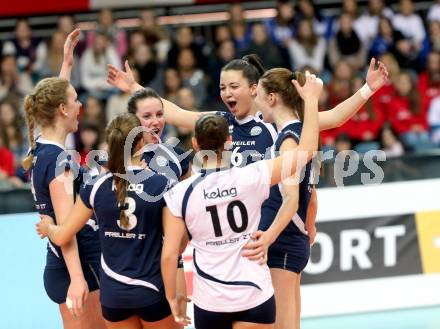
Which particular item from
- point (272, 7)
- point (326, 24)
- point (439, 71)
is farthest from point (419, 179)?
point (272, 7)

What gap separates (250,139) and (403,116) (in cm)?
617

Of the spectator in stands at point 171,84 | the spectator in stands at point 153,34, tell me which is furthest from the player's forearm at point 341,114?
the spectator in stands at point 153,34

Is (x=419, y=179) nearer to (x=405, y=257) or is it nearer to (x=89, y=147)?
(x=405, y=257)

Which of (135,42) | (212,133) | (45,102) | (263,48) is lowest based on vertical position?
(212,133)

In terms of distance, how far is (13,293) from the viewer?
25.8 ft

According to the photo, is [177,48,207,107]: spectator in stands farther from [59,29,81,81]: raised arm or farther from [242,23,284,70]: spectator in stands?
[59,29,81,81]: raised arm

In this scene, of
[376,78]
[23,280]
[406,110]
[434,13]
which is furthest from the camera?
[434,13]

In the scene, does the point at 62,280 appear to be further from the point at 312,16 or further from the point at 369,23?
the point at 369,23

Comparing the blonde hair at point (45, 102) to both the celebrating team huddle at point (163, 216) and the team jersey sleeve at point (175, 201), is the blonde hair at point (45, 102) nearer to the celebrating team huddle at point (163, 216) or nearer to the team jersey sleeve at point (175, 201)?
the celebrating team huddle at point (163, 216)

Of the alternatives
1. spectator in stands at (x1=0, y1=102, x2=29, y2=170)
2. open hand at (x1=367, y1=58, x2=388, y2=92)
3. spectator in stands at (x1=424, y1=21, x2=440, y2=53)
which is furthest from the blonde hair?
spectator in stands at (x1=424, y1=21, x2=440, y2=53)

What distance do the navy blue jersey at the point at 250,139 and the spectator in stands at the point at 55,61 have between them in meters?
6.27

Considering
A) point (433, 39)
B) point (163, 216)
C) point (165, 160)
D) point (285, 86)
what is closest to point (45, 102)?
point (165, 160)

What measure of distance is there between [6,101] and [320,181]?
4.11 m

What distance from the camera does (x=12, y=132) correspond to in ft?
35.0
